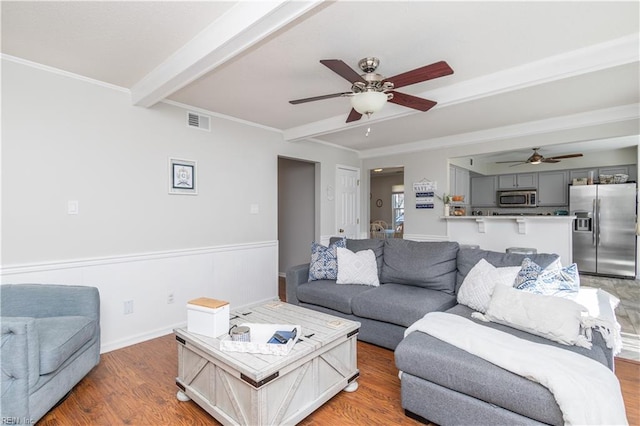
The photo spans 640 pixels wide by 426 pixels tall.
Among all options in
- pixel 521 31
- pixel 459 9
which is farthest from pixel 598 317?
pixel 459 9

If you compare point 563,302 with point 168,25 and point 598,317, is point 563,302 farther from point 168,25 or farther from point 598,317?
point 168,25

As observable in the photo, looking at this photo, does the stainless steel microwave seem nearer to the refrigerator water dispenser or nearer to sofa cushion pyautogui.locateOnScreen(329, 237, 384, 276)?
the refrigerator water dispenser

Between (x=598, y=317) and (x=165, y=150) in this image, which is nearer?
(x=598, y=317)

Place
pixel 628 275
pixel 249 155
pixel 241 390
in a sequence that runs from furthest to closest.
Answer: pixel 628 275
pixel 249 155
pixel 241 390

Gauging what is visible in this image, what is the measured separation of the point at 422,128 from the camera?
4402mm

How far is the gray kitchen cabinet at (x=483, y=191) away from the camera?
7.79m

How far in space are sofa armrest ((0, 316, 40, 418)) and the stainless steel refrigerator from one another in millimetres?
8044

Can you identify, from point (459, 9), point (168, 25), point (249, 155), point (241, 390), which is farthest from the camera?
point (249, 155)

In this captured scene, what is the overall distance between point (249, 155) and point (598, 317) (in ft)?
12.2

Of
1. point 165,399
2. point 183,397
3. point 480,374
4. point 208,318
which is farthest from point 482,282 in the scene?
point 165,399

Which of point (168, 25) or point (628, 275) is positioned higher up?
point (168, 25)

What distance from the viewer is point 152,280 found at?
321 cm

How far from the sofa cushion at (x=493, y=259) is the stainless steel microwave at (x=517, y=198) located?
17.6 feet

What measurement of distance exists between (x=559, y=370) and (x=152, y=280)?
3.31m
